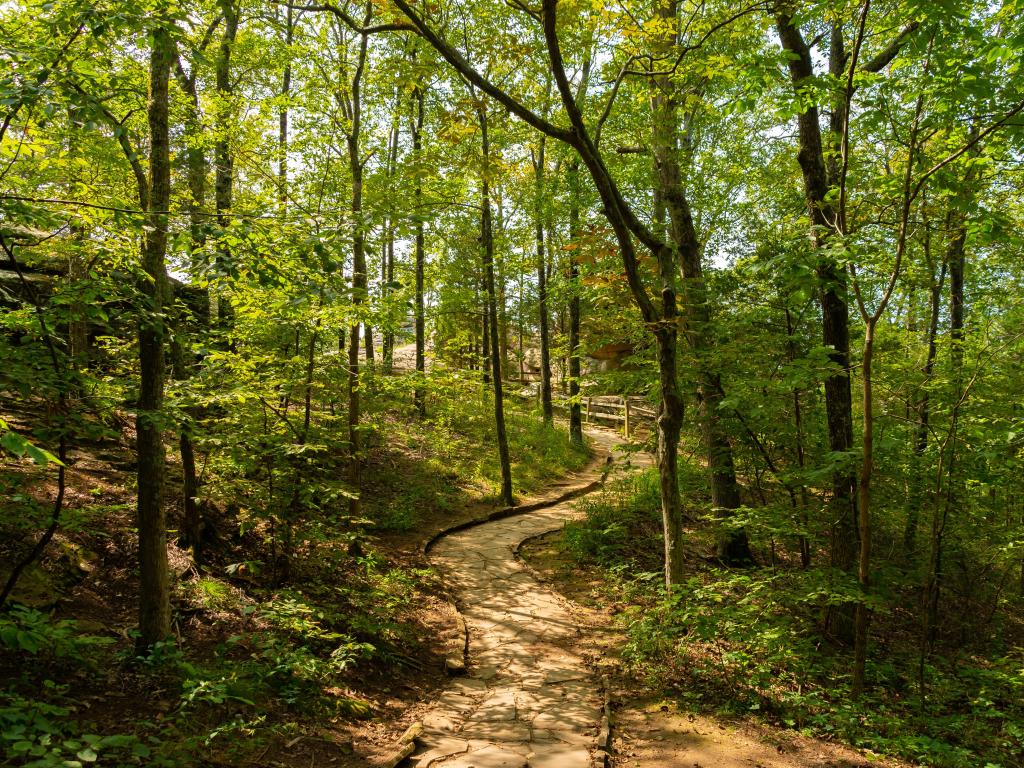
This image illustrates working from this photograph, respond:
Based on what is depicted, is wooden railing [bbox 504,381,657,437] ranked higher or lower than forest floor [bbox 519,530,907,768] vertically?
higher

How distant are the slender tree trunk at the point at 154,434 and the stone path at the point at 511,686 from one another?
2363 millimetres

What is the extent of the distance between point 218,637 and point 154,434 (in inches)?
78.9

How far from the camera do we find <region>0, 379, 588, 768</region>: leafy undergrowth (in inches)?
127

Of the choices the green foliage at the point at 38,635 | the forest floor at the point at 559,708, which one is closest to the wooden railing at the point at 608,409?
the forest floor at the point at 559,708

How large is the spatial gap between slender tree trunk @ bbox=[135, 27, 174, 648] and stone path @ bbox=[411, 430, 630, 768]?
236cm

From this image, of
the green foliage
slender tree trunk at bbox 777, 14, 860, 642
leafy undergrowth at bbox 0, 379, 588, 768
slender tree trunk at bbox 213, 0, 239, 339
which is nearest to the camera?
the green foliage

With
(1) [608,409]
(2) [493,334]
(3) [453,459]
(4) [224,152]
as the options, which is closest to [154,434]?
(4) [224,152]

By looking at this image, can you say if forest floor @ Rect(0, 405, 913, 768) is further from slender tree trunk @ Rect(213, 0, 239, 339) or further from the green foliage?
slender tree trunk @ Rect(213, 0, 239, 339)

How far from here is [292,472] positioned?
5.98 m

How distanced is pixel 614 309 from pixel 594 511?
393cm

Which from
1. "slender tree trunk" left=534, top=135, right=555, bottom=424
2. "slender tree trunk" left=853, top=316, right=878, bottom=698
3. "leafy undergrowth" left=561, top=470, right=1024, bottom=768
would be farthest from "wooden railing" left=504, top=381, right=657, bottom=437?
"slender tree trunk" left=853, top=316, right=878, bottom=698

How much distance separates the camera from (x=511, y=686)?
519 centimetres

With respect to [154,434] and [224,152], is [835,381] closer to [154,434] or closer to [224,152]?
[154,434]

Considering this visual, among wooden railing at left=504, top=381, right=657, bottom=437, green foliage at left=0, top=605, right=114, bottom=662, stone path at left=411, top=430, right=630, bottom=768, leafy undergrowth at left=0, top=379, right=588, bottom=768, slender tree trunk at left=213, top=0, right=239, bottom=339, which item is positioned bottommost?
stone path at left=411, top=430, right=630, bottom=768
